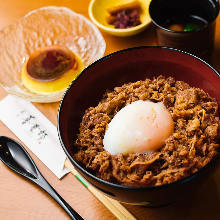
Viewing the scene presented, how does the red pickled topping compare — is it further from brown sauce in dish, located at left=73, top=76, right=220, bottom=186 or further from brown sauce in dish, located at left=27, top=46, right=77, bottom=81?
brown sauce in dish, located at left=73, top=76, right=220, bottom=186

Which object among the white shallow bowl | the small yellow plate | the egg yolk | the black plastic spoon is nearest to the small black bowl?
the small yellow plate

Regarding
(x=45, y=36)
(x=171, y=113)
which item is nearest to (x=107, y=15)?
(x=45, y=36)

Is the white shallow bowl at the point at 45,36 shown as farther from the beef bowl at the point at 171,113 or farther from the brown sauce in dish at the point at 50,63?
the beef bowl at the point at 171,113

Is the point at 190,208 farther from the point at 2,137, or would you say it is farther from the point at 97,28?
the point at 97,28

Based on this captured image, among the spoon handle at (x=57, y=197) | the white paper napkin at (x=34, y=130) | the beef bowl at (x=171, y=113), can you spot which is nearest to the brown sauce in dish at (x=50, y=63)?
the white paper napkin at (x=34, y=130)

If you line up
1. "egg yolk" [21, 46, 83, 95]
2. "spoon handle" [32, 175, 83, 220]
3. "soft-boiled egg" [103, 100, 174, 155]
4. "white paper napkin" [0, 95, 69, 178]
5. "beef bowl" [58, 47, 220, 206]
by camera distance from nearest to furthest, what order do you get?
"beef bowl" [58, 47, 220, 206], "soft-boiled egg" [103, 100, 174, 155], "spoon handle" [32, 175, 83, 220], "white paper napkin" [0, 95, 69, 178], "egg yolk" [21, 46, 83, 95]

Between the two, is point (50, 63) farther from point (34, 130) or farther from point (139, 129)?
point (139, 129)
